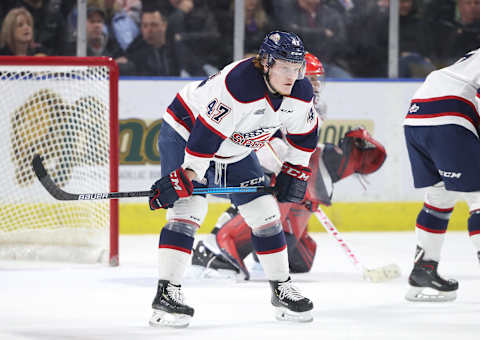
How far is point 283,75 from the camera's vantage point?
2557mm

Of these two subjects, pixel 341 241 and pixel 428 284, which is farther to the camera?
pixel 341 241

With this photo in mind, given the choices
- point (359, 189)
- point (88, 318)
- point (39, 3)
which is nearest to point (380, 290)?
point (88, 318)

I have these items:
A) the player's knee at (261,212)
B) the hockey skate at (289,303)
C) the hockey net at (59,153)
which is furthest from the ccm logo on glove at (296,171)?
the hockey net at (59,153)

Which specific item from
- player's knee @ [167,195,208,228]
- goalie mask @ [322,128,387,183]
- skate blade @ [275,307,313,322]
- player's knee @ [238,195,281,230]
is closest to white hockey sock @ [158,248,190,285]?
player's knee @ [167,195,208,228]

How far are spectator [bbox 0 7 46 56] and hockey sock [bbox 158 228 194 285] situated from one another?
9.19 feet

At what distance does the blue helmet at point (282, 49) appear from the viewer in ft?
8.42

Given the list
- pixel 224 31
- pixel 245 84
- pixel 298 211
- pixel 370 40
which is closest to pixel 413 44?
pixel 370 40

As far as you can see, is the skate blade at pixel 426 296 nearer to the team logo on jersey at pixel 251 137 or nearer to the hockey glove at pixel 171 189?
the team logo on jersey at pixel 251 137

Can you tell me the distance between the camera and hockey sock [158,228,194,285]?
8.82 ft

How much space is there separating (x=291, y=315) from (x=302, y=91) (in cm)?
75

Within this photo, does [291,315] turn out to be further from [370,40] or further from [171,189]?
[370,40]

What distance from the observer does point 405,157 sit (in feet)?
17.3

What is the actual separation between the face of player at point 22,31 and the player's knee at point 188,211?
9.14 ft

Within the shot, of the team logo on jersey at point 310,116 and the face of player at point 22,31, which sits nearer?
the team logo on jersey at point 310,116
